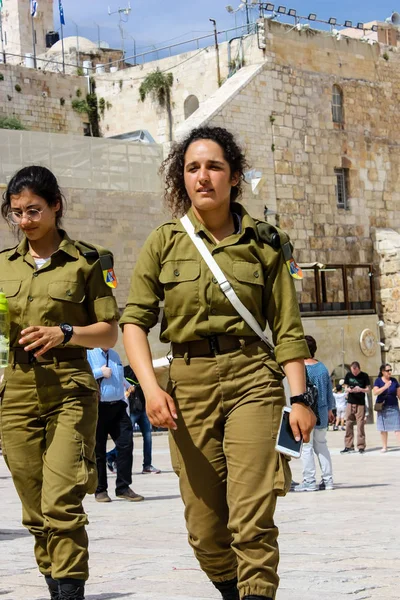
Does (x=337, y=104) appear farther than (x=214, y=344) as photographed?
Yes

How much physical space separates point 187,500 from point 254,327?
0.69 metres

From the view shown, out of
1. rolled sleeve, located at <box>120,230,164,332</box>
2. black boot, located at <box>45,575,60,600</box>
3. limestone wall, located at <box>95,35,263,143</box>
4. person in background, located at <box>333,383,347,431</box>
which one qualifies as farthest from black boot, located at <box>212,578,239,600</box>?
limestone wall, located at <box>95,35,263,143</box>

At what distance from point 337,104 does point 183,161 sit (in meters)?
30.8

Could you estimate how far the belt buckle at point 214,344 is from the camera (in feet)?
14.3

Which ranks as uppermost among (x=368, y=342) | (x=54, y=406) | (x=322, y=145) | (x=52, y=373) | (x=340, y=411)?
(x=322, y=145)

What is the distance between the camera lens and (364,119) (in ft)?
116

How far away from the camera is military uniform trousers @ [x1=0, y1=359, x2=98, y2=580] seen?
4723mm

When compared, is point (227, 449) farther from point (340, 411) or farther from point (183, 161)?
point (340, 411)

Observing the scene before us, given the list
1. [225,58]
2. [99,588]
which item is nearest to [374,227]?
[225,58]

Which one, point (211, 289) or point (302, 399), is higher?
point (211, 289)

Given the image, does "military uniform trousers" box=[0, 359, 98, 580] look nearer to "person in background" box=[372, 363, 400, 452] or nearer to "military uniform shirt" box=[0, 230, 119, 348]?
"military uniform shirt" box=[0, 230, 119, 348]

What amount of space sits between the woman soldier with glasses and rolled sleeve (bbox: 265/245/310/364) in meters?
0.84

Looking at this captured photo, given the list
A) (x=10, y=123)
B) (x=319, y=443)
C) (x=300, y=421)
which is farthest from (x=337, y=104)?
A: (x=300, y=421)

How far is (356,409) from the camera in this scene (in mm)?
17688
